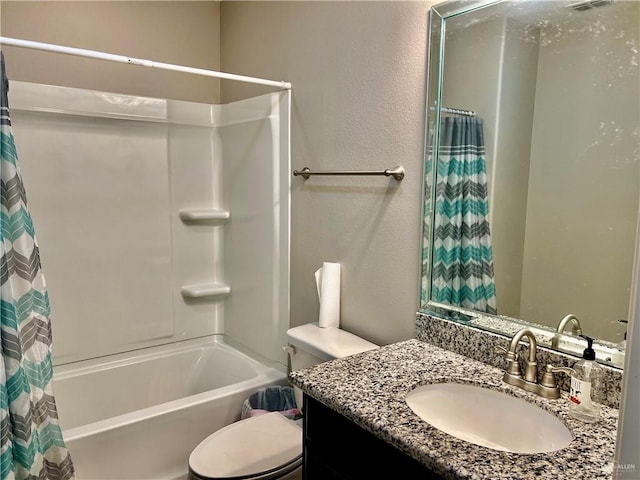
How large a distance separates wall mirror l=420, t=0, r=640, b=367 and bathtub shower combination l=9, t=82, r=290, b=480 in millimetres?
912

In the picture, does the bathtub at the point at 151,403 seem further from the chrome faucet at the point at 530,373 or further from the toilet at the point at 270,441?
the chrome faucet at the point at 530,373

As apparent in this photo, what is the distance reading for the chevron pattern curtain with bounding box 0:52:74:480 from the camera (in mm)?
1456

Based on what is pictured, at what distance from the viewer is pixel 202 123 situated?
2.68 metres

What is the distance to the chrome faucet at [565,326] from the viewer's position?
1233 mm

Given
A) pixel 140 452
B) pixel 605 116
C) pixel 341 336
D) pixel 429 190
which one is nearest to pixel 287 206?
pixel 341 336

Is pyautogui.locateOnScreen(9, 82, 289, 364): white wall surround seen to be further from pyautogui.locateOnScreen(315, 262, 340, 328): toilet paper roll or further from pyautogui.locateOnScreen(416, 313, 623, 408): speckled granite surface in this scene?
pyautogui.locateOnScreen(416, 313, 623, 408): speckled granite surface

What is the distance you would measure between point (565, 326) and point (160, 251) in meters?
2.08

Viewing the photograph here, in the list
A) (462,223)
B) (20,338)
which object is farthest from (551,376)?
(20,338)

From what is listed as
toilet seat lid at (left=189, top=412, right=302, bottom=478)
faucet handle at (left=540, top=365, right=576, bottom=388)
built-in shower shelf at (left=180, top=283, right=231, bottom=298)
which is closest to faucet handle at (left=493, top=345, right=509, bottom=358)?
faucet handle at (left=540, top=365, right=576, bottom=388)

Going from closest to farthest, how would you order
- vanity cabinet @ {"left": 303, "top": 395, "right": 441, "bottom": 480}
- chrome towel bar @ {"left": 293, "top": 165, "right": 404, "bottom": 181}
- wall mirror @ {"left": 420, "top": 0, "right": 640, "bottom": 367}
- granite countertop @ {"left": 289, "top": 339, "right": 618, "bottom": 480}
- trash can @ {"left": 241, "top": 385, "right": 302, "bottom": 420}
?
granite countertop @ {"left": 289, "top": 339, "right": 618, "bottom": 480} → vanity cabinet @ {"left": 303, "top": 395, "right": 441, "bottom": 480} → wall mirror @ {"left": 420, "top": 0, "right": 640, "bottom": 367} → chrome towel bar @ {"left": 293, "top": 165, "right": 404, "bottom": 181} → trash can @ {"left": 241, "top": 385, "right": 302, "bottom": 420}

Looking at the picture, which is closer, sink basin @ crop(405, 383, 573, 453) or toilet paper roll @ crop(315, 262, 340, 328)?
sink basin @ crop(405, 383, 573, 453)

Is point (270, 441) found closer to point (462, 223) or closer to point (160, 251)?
point (462, 223)

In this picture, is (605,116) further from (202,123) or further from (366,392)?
(202,123)

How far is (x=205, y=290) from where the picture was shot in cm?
271
